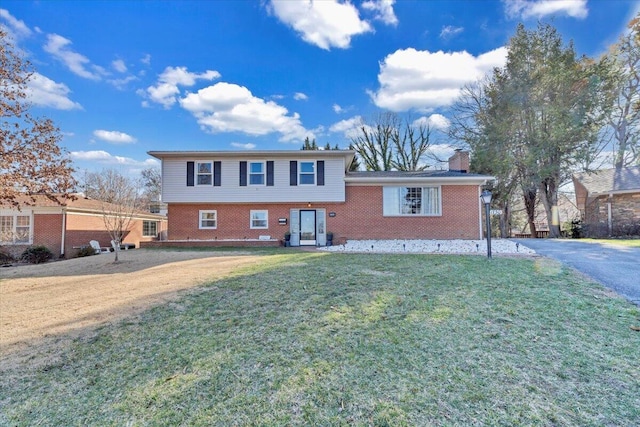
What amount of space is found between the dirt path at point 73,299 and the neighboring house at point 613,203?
2051 centimetres

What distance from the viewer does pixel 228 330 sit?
4.07m

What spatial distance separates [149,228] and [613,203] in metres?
31.7

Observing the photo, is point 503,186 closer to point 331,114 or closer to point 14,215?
point 331,114

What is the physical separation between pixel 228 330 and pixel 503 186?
77.6 ft

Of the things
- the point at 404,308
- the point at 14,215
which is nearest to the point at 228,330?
the point at 404,308

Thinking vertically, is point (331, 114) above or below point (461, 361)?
above

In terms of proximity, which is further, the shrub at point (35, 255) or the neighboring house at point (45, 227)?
the neighboring house at point (45, 227)

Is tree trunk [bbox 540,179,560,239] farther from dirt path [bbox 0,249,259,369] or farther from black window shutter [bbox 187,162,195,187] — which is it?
black window shutter [bbox 187,162,195,187]

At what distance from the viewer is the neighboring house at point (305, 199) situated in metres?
15.8

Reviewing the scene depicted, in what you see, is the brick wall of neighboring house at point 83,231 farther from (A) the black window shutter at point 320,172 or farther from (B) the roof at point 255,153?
(A) the black window shutter at point 320,172

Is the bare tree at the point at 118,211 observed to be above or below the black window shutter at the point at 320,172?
below

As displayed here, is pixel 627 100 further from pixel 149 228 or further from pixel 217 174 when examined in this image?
pixel 149 228

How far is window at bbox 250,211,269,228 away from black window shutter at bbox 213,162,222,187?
238 cm

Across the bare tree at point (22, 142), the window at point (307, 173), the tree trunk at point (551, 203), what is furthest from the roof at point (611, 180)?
the bare tree at point (22, 142)
